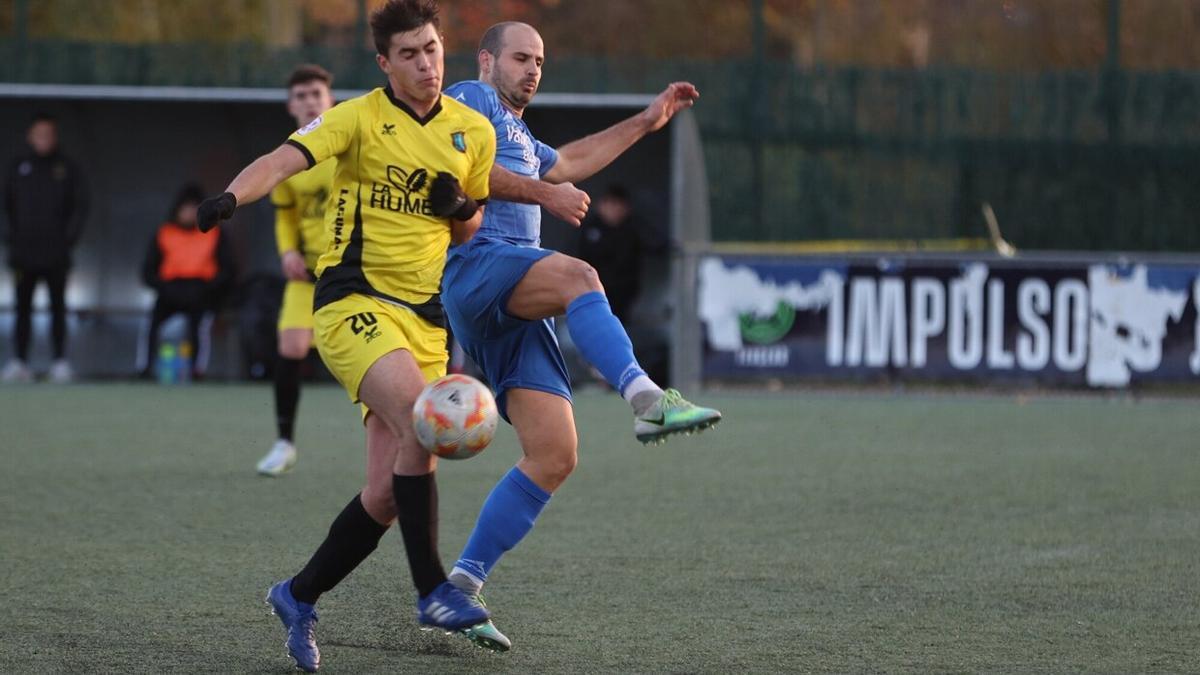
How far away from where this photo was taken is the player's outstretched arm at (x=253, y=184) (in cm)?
448

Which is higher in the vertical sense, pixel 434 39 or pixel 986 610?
pixel 434 39

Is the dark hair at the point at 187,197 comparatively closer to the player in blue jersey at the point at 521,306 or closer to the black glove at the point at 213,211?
the player in blue jersey at the point at 521,306

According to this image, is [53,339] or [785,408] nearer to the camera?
[785,408]

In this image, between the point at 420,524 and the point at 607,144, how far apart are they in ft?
5.02

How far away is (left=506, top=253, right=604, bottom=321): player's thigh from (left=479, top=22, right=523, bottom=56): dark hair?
0.81 meters

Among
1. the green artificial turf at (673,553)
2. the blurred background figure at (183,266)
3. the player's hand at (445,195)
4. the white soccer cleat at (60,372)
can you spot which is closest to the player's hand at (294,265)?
the green artificial turf at (673,553)

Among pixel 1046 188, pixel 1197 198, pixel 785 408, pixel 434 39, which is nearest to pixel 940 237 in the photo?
pixel 1046 188

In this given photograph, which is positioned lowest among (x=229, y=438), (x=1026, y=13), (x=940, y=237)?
(x=229, y=438)

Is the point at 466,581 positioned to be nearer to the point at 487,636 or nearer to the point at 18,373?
the point at 487,636

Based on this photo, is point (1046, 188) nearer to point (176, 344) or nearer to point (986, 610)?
Answer: point (176, 344)

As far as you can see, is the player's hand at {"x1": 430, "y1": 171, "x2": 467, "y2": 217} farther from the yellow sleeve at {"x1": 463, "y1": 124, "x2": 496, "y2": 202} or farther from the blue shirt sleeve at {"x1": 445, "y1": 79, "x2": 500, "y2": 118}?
the blue shirt sleeve at {"x1": 445, "y1": 79, "x2": 500, "y2": 118}

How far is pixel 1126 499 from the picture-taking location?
8.66 metres

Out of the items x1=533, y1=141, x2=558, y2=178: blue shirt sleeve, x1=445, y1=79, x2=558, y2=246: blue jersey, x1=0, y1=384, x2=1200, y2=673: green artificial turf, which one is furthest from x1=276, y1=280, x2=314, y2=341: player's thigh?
x1=445, y1=79, x2=558, y2=246: blue jersey

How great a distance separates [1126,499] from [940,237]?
8.20 metres
